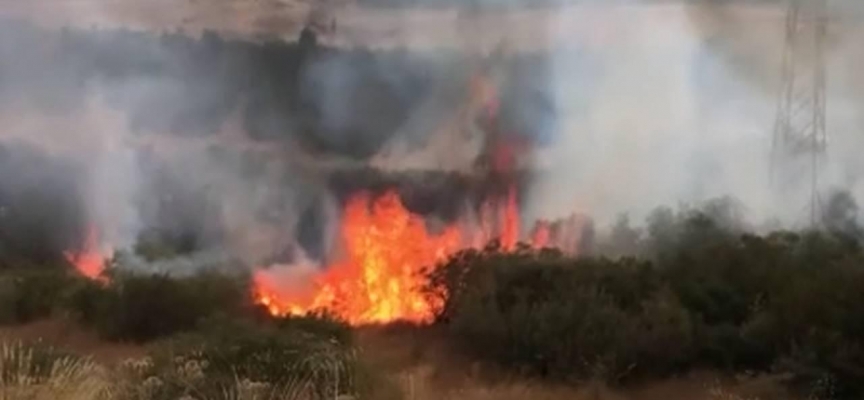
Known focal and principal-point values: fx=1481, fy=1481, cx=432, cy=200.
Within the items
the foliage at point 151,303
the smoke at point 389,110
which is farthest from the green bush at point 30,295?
the smoke at point 389,110

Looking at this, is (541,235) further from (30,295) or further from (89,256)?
(30,295)

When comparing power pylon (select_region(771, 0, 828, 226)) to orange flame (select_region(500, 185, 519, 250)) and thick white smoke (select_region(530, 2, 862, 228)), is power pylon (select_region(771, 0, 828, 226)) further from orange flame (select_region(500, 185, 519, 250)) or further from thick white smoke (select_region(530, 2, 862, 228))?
orange flame (select_region(500, 185, 519, 250))

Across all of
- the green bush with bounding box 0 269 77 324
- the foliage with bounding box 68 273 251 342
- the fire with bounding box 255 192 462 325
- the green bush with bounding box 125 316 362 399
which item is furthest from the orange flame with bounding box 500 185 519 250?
the green bush with bounding box 125 316 362 399


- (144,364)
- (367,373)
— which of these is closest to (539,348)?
(367,373)

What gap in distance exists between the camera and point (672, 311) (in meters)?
18.8

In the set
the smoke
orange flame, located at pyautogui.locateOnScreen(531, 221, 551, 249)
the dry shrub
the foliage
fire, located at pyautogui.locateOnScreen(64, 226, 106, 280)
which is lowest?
the dry shrub

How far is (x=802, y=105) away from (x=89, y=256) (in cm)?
1302

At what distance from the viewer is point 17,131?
2755 centimetres

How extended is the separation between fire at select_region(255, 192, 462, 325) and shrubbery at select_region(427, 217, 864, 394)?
5.03ft

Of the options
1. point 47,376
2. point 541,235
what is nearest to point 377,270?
point 541,235

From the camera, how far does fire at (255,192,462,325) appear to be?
23.5 metres

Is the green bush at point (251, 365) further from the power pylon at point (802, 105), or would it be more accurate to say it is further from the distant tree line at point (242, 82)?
the power pylon at point (802, 105)

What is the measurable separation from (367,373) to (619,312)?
18.1ft

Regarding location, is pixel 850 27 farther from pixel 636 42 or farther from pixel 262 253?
pixel 262 253
